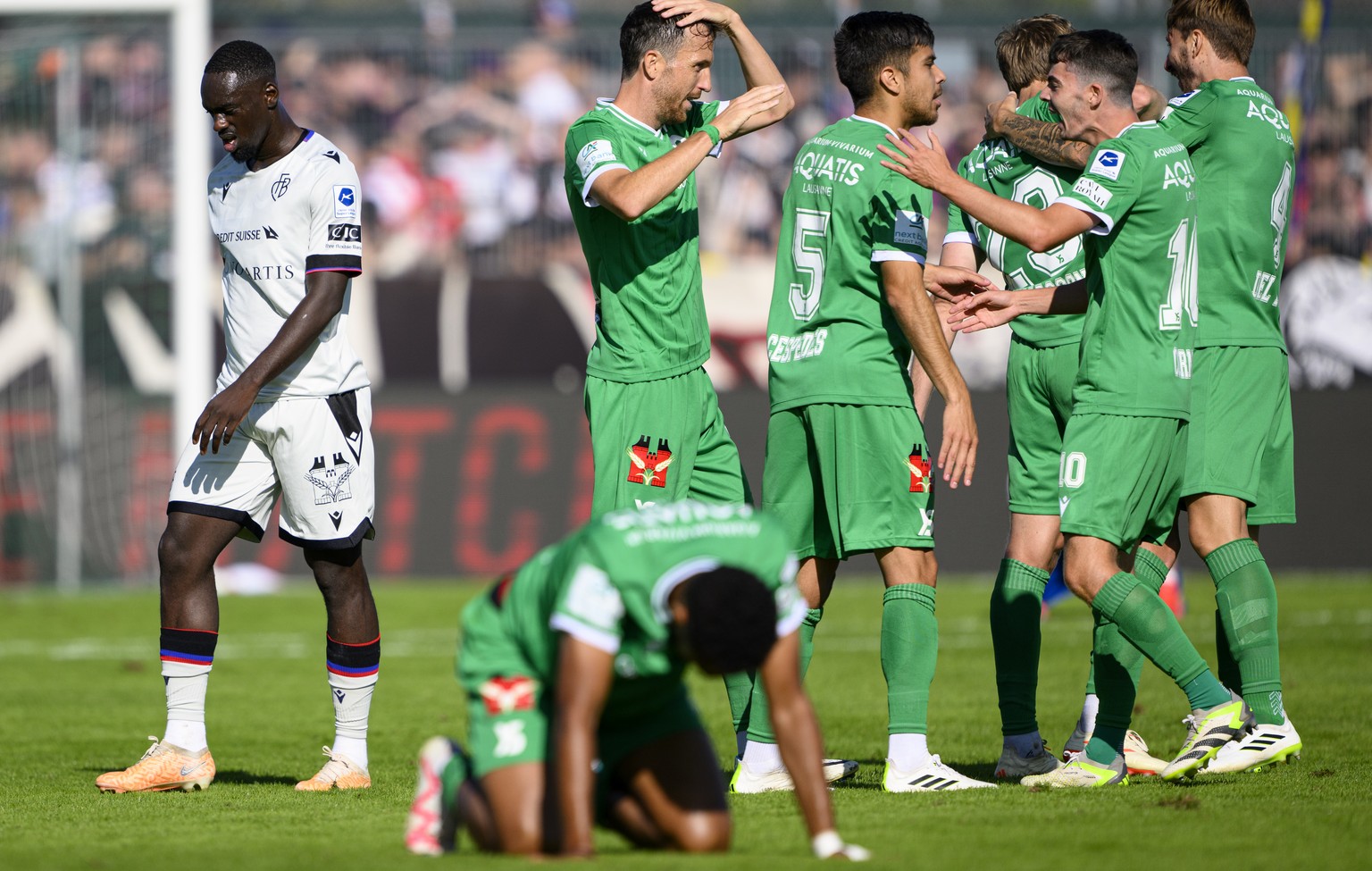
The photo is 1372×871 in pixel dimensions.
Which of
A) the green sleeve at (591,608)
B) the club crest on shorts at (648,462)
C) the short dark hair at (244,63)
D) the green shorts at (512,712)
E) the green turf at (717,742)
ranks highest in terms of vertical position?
the short dark hair at (244,63)

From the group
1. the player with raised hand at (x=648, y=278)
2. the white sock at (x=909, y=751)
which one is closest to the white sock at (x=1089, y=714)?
the white sock at (x=909, y=751)

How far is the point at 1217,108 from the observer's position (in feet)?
22.8

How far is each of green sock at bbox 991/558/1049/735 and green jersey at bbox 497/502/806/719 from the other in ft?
7.26

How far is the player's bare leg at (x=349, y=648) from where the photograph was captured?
6852 millimetres

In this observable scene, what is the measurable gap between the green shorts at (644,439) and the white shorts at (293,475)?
1.06m

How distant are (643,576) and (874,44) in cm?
285

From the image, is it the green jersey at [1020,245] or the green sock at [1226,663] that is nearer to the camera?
the green jersey at [1020,245]

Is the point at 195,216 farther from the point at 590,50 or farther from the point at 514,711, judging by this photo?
the point at 514,711

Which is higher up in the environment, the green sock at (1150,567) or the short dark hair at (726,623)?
the short dark hair at (726,623)

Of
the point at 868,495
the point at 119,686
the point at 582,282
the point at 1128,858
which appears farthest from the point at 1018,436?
the point at 582,282

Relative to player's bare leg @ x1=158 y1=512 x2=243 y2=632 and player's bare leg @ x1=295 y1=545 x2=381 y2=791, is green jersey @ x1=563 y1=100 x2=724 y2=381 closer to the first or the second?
player's bare leg @ x1=295 y1=545 x2=381 y2=791

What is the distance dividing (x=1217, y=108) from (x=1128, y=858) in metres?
3.48

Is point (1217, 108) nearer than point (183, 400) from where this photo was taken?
Yes

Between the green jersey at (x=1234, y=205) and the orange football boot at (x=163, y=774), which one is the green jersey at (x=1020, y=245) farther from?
the orange football boot at (x=163, y=774)
